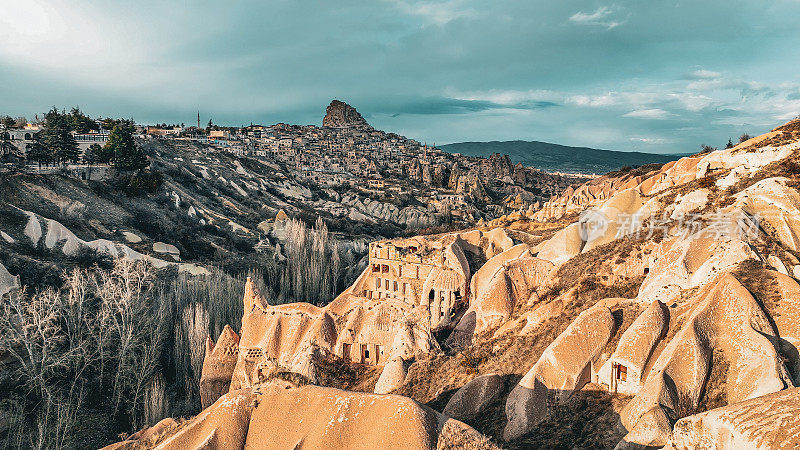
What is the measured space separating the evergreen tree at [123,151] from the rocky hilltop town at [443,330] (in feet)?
35.5

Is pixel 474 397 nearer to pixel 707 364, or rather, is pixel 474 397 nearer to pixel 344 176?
pixel 707 364

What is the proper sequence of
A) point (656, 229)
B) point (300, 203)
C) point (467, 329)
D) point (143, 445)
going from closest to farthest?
point (143, 445) < point (656, 229) < point (467, 329) < point (300, 203)

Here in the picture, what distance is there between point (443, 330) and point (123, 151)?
6121cm

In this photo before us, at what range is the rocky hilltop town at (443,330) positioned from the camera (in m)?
11.9

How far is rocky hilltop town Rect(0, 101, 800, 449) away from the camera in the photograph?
11852 mm

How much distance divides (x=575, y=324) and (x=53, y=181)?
58067 mm

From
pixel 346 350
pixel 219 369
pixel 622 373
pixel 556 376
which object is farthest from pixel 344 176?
pixel 622 373

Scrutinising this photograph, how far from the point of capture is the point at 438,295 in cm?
2650

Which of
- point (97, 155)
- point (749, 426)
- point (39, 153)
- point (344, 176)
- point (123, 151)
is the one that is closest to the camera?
point (749, 426)

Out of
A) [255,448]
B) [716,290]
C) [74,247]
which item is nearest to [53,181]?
[74,247]

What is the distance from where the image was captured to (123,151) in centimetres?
6806

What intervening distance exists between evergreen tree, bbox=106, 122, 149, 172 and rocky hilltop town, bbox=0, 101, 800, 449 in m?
10.8

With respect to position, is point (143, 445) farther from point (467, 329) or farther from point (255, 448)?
point (467, 329)

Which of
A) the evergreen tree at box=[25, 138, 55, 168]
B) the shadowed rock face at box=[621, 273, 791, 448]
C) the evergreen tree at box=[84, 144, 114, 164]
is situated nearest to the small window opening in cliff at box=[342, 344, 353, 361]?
the shadowed rock face at box=[621, 273, 791, 448]
